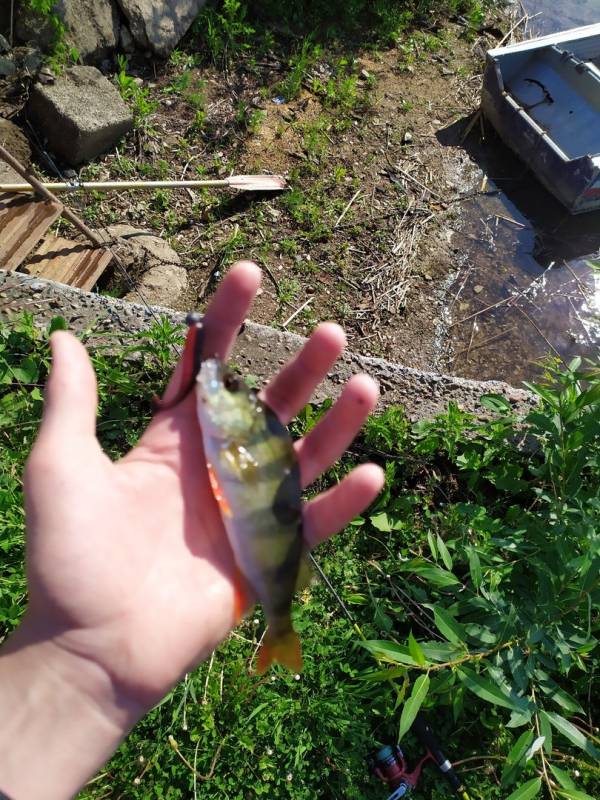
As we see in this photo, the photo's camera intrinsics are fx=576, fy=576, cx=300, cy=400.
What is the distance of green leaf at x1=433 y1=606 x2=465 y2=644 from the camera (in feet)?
9.12

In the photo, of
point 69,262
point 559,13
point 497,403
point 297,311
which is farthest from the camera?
point 559,13

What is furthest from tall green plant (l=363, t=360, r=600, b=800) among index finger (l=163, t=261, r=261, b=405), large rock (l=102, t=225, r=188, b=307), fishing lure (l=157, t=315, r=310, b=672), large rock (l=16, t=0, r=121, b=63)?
large rock (l=16, t=0, r=121, b=63)

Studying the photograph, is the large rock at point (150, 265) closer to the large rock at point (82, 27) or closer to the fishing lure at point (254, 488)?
the large rock at point (82, 27)

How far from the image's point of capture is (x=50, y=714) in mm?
2057

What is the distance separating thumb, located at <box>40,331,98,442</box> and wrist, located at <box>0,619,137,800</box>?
721mm

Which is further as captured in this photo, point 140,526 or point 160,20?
point 160,20

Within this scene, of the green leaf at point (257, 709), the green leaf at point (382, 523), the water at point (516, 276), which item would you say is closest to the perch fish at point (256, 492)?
the green leaf at point (257, 709)

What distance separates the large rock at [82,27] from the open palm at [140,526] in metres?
5.77

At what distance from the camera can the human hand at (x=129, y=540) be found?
6.81 feet

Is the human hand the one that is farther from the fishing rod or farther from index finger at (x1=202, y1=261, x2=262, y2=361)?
the fishing rod

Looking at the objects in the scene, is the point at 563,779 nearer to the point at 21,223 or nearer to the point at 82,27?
the point at 21,223

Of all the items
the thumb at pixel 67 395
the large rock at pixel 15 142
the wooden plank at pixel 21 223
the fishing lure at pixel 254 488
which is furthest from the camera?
the large rock at pixel 15 142

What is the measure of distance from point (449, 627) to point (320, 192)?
5465 millimetres

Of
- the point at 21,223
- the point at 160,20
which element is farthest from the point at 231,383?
the point at 160,20
